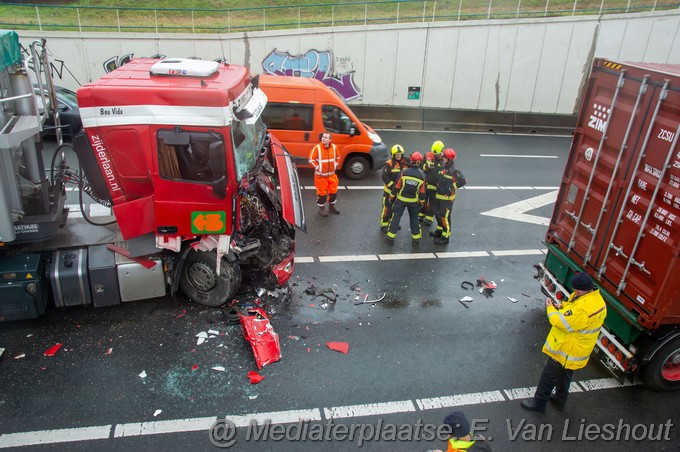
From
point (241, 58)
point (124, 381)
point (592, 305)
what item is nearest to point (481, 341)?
point (592, 305)

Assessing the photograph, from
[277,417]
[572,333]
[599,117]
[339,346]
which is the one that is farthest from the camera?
[339,346]

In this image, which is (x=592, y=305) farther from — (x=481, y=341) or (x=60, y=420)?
(x=60, y=420)

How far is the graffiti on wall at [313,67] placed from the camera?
17641 millimetres

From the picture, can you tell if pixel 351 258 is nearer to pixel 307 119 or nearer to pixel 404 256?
pixel 404 256

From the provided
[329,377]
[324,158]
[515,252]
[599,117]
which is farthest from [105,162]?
[515,252]

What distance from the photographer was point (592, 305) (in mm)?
4625

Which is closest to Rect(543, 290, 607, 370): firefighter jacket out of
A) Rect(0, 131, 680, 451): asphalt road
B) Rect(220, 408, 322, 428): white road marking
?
Rect(0, 131, 680, 451): asphalt road

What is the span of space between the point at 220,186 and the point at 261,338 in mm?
1926

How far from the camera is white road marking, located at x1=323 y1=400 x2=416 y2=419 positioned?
5.13 meters

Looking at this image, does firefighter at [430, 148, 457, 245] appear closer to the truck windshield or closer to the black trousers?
the truck windshield

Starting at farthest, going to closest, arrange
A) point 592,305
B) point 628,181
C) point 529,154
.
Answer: point 529,154, point 628,181, point 592,305

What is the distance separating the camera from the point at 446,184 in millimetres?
8742

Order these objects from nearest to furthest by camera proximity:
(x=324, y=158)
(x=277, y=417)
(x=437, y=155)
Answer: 1. (x=277, y=417)
2. (x=437, y=155)
3. (x=324, y=158)

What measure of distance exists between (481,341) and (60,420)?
16.3 ft
